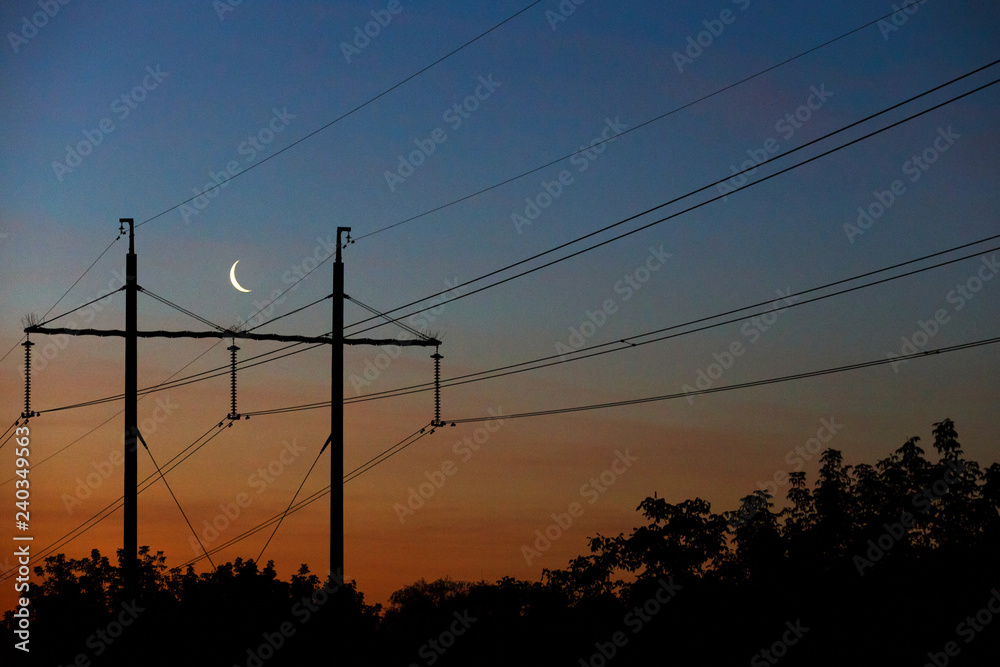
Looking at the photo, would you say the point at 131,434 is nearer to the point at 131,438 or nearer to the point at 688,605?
the point at 131,438

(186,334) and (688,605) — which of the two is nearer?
(186,334)

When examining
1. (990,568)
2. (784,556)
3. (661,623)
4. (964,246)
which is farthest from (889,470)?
(964,246)

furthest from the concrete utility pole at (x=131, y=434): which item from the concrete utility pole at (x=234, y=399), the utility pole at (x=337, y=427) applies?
the utility pole at (x=337, y=427)

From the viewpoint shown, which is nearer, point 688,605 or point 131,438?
point 131,438

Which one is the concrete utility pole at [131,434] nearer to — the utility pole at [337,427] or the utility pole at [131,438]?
the utility pole at [131,438]

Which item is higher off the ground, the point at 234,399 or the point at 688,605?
the point at 234,399

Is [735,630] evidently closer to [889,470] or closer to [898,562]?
[898,562]

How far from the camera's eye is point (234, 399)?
30859mm

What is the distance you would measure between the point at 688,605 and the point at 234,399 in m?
19.3

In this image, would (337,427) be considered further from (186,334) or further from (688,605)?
(688,605)

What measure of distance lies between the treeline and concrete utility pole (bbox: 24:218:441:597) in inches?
60.1

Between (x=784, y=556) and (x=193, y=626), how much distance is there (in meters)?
22.2

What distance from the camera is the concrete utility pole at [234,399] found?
27781mm

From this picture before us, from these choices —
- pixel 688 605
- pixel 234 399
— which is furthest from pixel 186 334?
pixel 688 605
